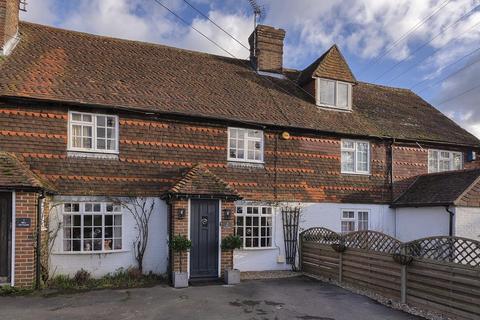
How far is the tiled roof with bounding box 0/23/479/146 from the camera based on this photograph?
39.1 ft

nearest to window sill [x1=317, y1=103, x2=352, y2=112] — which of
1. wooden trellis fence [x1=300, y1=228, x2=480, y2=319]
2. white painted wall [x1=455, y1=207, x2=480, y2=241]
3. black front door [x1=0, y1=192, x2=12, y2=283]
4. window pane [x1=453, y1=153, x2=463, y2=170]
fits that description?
window pane [x1=453, y1=153, x2=463, y2=170]

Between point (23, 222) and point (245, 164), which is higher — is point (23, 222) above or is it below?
below

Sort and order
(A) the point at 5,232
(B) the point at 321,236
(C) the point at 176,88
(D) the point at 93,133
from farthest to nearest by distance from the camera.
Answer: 1. (C) the point at 176,88
2. (B) the point at 321,236
3. (D) the point at 93,133
4. (A) the point at 5,232

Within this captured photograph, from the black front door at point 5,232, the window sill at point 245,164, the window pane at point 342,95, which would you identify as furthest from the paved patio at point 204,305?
the window pane at point 342,95

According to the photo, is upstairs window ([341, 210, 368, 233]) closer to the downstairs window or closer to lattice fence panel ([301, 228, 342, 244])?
lattice fence panel ([301, 228, 342, 244])

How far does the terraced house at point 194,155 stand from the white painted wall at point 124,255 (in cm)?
3

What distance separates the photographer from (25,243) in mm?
9852

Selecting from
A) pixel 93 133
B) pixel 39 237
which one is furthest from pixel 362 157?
pixel 39 237

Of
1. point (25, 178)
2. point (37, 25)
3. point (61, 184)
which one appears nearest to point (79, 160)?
point (61, 184)

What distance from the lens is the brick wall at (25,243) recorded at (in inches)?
385

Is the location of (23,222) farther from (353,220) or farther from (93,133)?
(353,220)

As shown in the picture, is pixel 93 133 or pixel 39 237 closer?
pixel 39 237

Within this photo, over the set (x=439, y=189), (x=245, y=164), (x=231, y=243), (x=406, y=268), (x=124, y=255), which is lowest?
(x=124, y=255)

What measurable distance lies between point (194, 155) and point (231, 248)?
10.0 feet
